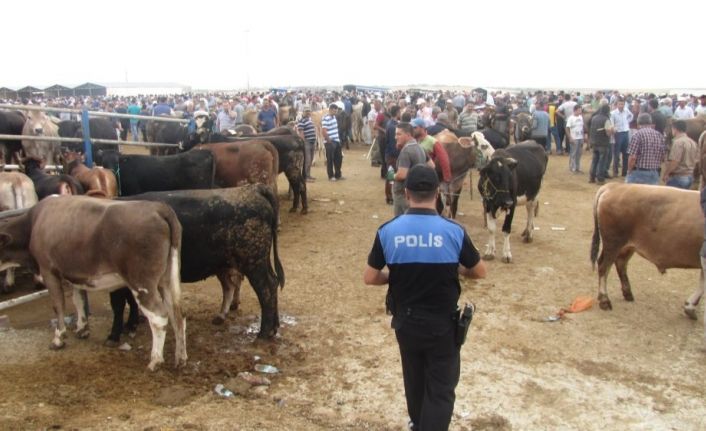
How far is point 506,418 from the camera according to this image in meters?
4.85

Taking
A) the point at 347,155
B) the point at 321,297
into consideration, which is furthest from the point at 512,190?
the point at 347,155

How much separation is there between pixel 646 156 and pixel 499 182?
11.2ft

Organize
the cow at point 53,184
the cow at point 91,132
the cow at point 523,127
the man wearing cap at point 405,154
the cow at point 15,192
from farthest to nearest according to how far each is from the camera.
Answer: the cow at point 523,127
the cow at point 91,132
the man wearing cap at point 405,154
the cow at point 53,184
the cow at point 15,192

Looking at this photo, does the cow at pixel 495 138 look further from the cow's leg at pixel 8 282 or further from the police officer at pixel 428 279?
the police officer at pixel 428 279

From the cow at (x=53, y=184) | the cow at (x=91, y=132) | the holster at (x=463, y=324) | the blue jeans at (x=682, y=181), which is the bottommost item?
the holster at (x=463, y=324)

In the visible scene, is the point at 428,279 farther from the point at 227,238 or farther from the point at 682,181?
the point at 682,181

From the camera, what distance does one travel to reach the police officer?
12.3 feet

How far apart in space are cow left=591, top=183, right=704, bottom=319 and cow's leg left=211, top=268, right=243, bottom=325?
451 centimetres

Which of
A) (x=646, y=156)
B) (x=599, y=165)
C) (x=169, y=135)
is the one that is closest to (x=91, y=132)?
(x=169, y=135)

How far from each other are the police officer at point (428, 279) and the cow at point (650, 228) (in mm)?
4041

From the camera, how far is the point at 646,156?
1066 cm

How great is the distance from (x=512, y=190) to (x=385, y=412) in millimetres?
5391

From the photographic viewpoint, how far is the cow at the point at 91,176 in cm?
817

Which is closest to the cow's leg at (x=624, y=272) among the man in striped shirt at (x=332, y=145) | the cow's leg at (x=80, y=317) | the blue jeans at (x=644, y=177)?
the blue jeans at (x=644, y=177)
